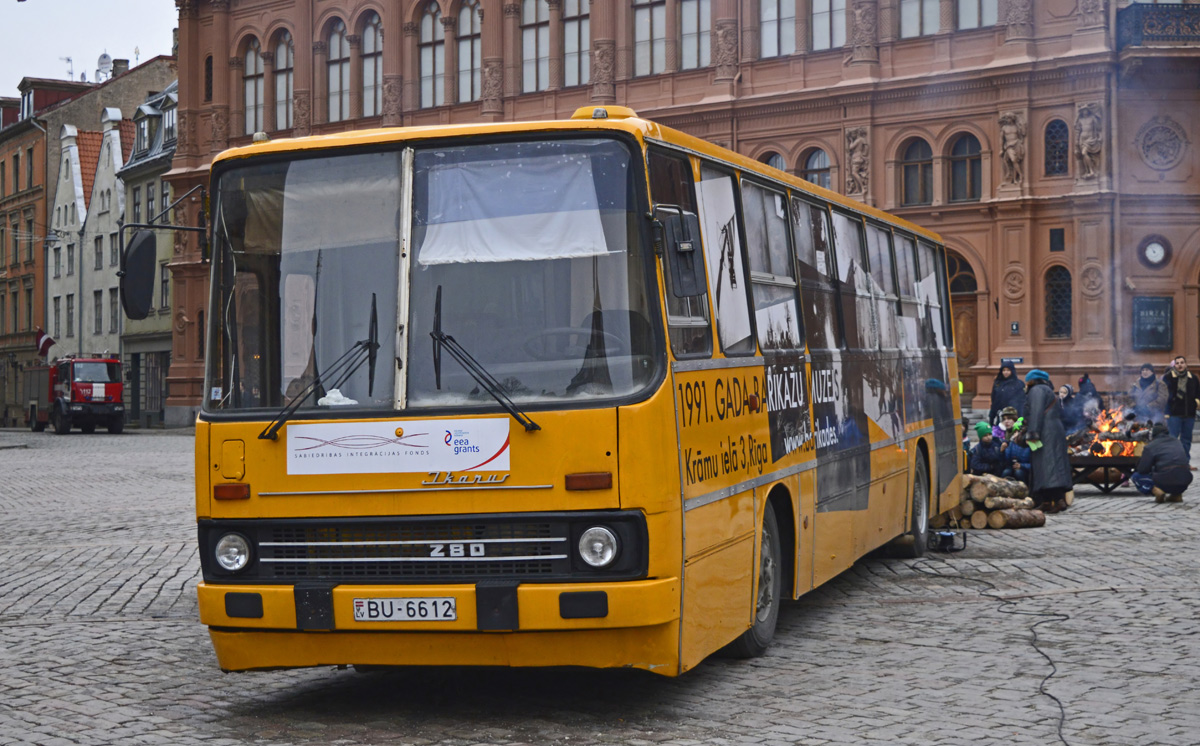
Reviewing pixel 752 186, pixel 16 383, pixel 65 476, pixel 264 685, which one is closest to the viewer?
pixel 264 685

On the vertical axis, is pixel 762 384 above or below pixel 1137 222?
below

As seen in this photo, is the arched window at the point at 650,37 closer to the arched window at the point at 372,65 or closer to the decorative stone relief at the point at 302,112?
the arched window at the point at 372,65

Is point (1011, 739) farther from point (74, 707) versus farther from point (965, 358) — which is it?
point (965, 358)

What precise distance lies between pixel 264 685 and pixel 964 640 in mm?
4058

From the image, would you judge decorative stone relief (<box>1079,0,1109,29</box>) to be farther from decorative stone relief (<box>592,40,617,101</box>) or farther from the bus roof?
the bus roof

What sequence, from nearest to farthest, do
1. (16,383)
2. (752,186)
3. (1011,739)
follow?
(1011,739), (752,186), (16,383)

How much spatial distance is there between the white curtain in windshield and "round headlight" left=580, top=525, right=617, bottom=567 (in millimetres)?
1238

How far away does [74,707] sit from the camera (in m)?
7.63

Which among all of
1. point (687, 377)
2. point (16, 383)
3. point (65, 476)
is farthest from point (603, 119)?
point (16, 383)

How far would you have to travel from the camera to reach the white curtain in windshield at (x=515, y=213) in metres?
7.05

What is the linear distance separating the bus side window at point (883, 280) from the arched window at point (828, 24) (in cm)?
3048

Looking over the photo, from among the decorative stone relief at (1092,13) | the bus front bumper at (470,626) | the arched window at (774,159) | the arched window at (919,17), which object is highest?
the arched window at (919,17)

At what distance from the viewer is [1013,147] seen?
39.4 m

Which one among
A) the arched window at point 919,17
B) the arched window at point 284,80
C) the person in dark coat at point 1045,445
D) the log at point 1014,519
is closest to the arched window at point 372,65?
the arched window at point 284,80
